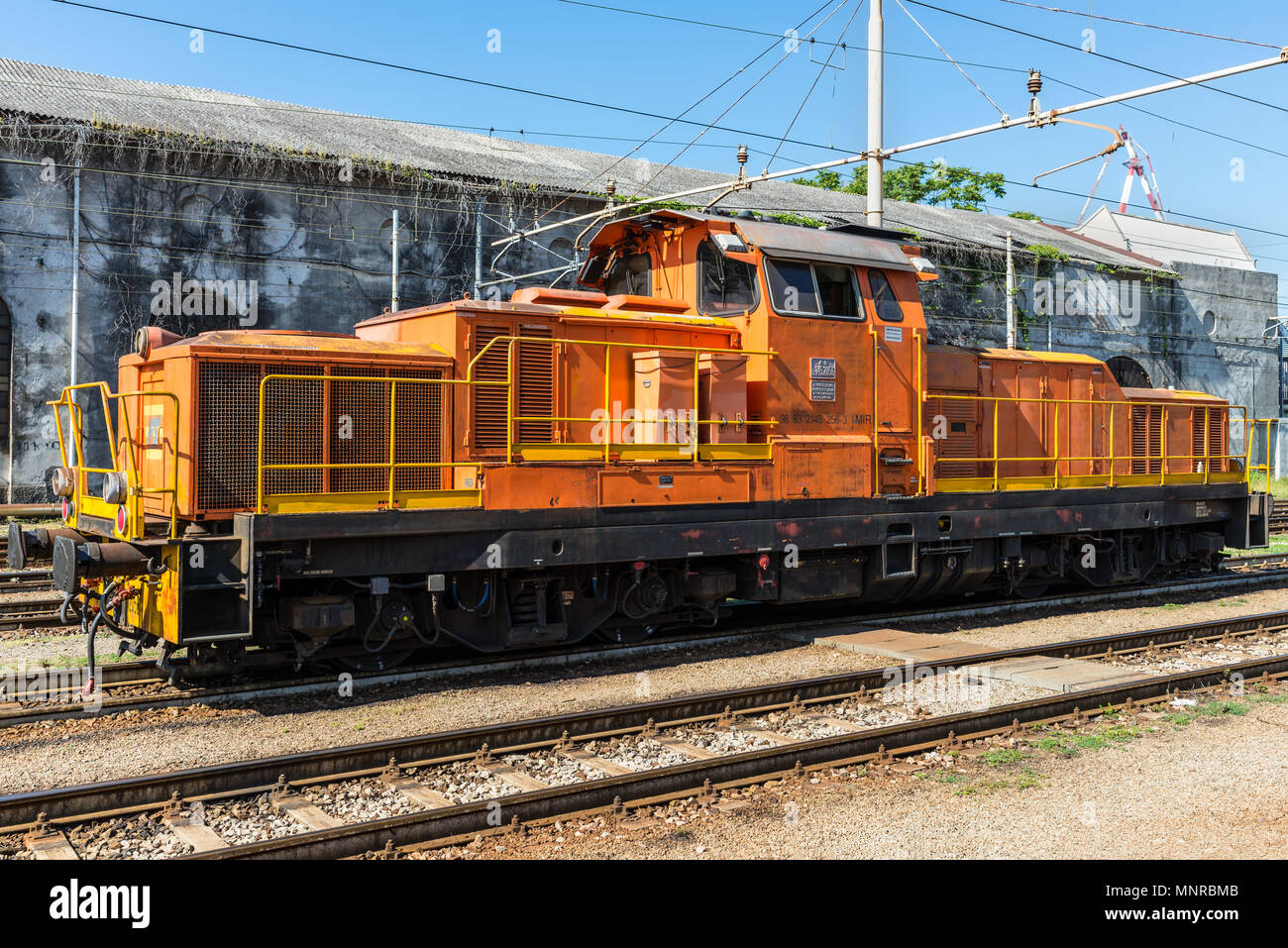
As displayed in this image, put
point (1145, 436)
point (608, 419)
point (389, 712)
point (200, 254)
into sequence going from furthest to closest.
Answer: point (200, 254)
point (1145, 436)
point (608, 419)
point (389, 712)

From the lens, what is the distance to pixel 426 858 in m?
5.09

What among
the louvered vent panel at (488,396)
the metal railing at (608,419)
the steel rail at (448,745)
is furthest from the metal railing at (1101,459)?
the louvered vent panel at (488,396)

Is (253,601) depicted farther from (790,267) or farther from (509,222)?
(509,222)

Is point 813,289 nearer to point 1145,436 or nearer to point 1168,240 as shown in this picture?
point 1145,436

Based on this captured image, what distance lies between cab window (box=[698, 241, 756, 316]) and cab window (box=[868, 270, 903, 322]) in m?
1.59

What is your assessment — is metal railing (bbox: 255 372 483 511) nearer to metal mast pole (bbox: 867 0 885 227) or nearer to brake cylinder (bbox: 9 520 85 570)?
brake cylinder (bbox: 9 520 85 570)

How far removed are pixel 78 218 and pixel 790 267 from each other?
628 inches

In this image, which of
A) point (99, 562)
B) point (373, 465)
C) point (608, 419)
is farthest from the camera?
point (608, 419)

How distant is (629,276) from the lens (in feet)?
37.3

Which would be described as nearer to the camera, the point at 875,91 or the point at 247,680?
the point at 247,680

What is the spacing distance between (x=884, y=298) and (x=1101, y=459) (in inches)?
171

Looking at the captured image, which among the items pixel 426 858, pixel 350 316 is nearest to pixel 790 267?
pixel 426 858

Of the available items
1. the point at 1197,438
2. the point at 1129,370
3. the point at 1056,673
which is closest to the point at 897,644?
the point at 1056,673

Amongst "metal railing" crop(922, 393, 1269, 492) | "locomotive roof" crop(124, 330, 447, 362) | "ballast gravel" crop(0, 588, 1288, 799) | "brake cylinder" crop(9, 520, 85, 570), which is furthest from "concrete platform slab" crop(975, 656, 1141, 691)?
"brake cylinder" crop(9, 520, 85, 570)
